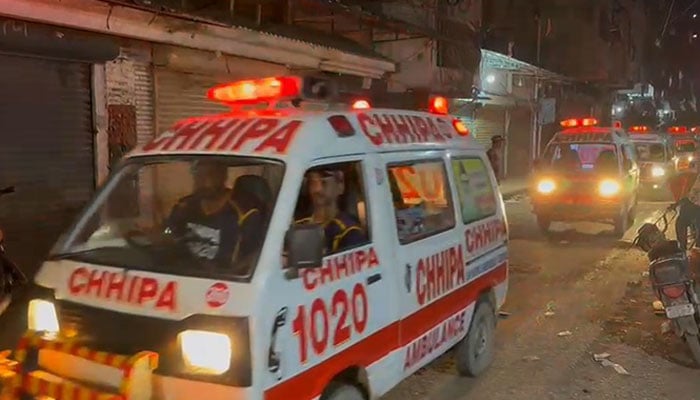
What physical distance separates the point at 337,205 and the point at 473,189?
1.89m

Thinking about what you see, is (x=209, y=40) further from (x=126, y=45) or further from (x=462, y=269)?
(x=462, y=269)

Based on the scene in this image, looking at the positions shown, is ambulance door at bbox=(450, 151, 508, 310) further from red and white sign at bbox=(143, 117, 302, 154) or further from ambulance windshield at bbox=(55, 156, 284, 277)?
ambulance windshield at bbox=(55, 156, 284, 277)

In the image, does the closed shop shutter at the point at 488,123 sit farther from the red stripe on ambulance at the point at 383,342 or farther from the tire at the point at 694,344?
the red stripe on ambulance at the point at 383,342

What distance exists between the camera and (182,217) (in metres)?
4.05

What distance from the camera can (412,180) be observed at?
16.1ft

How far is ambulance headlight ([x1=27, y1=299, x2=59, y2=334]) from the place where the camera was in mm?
3656

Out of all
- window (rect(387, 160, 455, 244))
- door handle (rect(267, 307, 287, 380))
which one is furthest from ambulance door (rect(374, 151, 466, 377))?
door handle (rect(267, 307, 287, 380))

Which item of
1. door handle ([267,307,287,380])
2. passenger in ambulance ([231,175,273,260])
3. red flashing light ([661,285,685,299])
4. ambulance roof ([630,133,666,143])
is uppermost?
ambulance roof ([630,133,666,143])

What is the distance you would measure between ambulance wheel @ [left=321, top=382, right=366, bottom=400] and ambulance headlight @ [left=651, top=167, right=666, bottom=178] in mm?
17793

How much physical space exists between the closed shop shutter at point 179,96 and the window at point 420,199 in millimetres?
5653

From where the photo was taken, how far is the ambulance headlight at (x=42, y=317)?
3656mm

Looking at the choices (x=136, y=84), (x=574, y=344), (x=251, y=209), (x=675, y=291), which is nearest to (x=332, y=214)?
(x=251, y=209)

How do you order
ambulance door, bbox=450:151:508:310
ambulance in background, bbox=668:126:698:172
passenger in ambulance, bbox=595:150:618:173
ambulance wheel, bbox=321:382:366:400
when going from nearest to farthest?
ambulance wheel, bbox=321:382:366:400 < ambulance door, bbox=450:151:508:310 < passenger in ambulance, bbox=595:150:618:173 < ambulance in background, bbox=668:126:698:172

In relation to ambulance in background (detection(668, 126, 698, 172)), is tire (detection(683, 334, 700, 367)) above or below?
below
